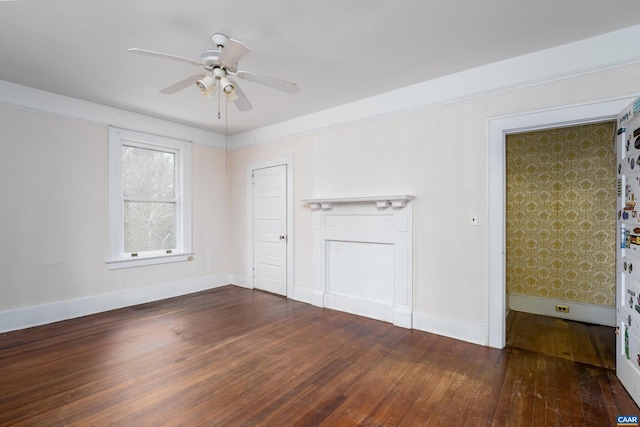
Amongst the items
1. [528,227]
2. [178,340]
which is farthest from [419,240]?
[178,340]

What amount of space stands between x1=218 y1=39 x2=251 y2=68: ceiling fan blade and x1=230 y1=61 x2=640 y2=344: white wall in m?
2.01

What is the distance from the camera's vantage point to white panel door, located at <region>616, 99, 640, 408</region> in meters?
2.07

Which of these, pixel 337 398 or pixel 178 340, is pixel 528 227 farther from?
pixel 178 340

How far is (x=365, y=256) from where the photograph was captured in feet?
12.6

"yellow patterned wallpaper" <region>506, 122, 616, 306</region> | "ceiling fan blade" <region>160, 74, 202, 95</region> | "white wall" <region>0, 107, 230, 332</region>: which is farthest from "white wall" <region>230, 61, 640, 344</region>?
"white wall" <region>0, 107, 230, 332</region>

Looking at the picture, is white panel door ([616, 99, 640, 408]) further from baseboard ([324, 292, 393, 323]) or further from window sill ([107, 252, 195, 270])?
window sill ([107, 252, 195, 270])

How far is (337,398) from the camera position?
7.02ft

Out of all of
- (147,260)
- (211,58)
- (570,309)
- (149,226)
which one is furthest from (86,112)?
(570,309)

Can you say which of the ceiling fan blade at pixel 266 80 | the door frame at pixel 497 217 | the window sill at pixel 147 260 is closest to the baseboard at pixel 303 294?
the window sill at pixel 147 260

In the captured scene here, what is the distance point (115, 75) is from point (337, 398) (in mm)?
3599

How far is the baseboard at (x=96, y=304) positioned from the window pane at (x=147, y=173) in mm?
1353

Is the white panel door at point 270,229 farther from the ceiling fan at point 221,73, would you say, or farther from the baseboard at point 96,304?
the ceiling fan at point 221,73

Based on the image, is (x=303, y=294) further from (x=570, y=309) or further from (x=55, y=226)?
(x=570, y=309)

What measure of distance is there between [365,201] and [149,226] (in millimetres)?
3189
